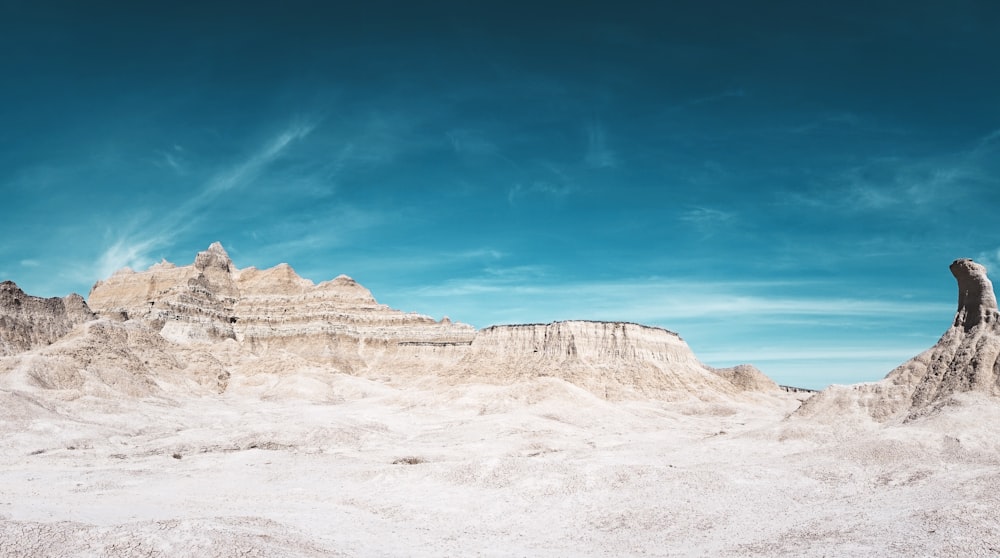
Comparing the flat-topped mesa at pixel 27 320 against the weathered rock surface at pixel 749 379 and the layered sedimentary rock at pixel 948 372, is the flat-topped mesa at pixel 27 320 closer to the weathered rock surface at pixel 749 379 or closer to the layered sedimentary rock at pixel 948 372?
the layered sedimentary rock at pixel 948 372

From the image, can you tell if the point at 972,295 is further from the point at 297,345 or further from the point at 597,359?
the point at 297,345

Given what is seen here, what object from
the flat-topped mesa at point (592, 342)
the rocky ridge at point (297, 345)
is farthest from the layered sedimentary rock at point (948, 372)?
the flat-topped mesa at point (592, 342)

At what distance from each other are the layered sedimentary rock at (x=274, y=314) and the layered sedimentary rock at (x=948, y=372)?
244ft

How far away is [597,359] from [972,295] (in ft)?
149

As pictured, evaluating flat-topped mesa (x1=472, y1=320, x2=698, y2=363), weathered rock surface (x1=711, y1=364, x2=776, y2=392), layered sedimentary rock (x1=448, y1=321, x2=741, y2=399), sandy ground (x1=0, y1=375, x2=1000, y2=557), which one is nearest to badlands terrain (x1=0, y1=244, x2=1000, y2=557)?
sandy ground (x1=0, y1=375, x2=1000, y2=557)

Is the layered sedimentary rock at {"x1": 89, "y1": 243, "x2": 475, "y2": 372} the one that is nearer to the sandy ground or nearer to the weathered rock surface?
the weathered rock surface

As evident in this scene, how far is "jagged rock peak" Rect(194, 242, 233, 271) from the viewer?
12988cm

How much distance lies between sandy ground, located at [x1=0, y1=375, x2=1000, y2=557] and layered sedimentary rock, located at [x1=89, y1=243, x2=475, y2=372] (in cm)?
6645

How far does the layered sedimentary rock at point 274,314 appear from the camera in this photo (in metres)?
109

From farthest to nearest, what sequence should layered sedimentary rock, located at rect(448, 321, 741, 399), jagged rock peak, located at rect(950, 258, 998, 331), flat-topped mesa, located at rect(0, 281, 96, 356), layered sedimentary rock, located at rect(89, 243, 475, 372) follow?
1. layered sedimentary rock, located at rect(89, 243, 475, 372)
2. layered sedimentary rock, located at rect(448, 321, 741, 399)
3. flat-topped mesa, located at rect(0, 281, 96, 356)
4. jagged rock peak, located at rect(950, 258, 998, 331)

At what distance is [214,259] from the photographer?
13225cm

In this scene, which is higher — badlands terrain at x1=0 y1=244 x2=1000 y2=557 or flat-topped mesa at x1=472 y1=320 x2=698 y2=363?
flat-topped mesa at x1=472 y1=320 x2=698 y2=363

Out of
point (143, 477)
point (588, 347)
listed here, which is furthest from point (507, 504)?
point (588, 347)

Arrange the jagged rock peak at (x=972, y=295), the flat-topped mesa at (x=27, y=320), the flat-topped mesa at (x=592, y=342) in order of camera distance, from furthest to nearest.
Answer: the flat-topped mesa at (x=592, y=342)
the flat-topped mesa at (x=27, y=320)
the jagged rock peak at (x=972, y=295)
